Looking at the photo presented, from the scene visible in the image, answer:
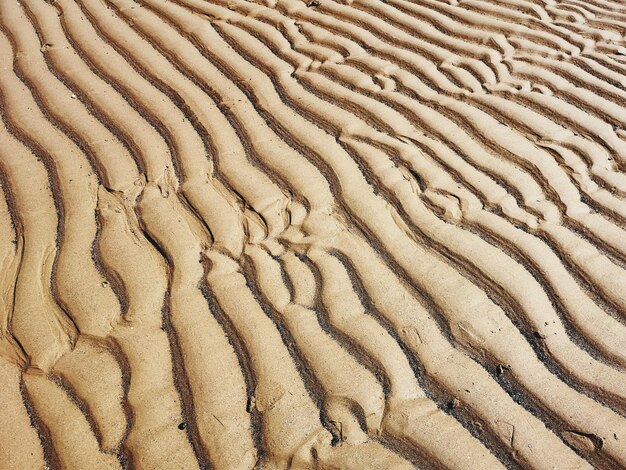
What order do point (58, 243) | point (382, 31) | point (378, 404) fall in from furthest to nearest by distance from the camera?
point (382, 31)
point (58, 243)
point (378, 404)

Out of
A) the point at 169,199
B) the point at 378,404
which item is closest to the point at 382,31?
the point at 169,199

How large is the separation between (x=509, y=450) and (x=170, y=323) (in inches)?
45.0

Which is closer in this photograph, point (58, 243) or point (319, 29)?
point (58, 243)

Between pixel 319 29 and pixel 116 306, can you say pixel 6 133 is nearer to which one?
pixel 116 306

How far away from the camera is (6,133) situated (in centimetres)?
297

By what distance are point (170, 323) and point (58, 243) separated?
65 cm

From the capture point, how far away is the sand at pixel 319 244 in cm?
180

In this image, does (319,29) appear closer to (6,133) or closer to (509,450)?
(6,133)

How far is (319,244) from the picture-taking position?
2318 mm

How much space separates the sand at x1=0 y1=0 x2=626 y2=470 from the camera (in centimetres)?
180

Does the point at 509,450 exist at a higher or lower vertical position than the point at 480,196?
lower

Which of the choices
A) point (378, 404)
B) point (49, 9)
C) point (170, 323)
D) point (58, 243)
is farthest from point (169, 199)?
point (49, 9)

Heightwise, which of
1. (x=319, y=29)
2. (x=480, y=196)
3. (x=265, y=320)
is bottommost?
(x=265, y=320)

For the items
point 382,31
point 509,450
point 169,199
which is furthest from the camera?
point 382,31
